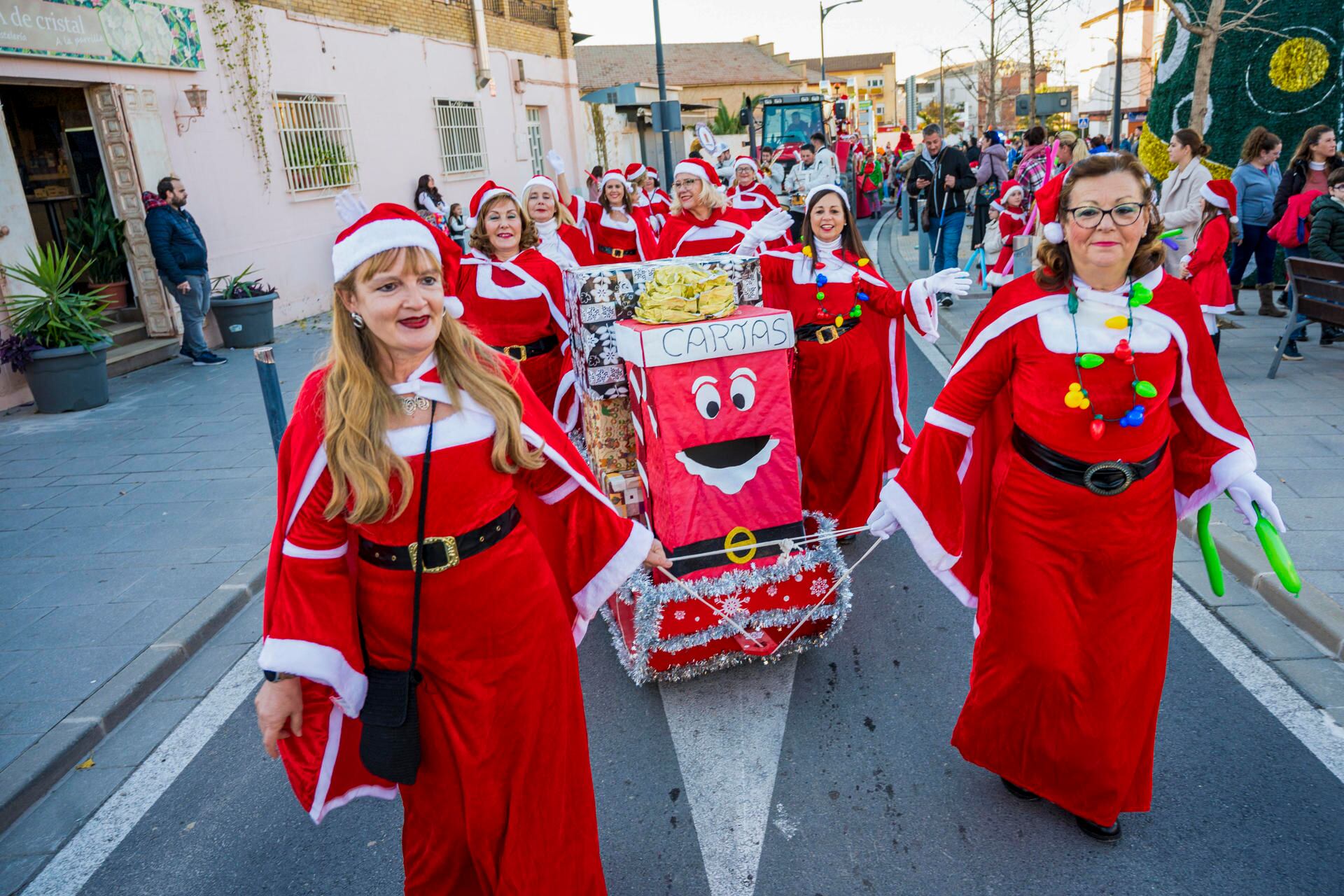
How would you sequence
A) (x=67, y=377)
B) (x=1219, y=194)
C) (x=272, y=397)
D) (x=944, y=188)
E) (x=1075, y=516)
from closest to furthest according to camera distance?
1. (x=1075, y=516)
2. (x=272, y=397)
3. (x=1219, y=194)
4. (x=67, y=377)
5. (x=944, y=188)

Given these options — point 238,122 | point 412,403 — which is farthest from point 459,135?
point 412,403

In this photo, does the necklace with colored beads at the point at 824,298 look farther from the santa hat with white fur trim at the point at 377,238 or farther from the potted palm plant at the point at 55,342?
the potted palm plant at the point at 55,342

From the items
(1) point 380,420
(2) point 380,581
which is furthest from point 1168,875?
(1) point 380,420

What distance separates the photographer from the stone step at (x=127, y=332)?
1116 cm

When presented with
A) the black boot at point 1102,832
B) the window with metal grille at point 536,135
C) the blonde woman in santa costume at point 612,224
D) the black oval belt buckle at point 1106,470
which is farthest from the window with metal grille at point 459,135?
the black boot at point 1102,832

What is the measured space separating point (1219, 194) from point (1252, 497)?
633 cm

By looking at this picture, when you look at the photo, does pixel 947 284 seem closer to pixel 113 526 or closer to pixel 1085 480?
pixel 1085 480

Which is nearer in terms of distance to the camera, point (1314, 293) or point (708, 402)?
point (708, 402)

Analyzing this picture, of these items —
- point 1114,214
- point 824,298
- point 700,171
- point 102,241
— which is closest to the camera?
point 1114,214

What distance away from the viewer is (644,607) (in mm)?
3617

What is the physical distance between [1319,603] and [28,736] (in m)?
5.46

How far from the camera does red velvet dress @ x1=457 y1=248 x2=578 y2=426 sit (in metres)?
5.39

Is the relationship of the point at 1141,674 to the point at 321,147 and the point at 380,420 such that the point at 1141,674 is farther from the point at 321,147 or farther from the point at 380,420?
the point at 321,147

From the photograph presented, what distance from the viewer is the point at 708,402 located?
3.58m
